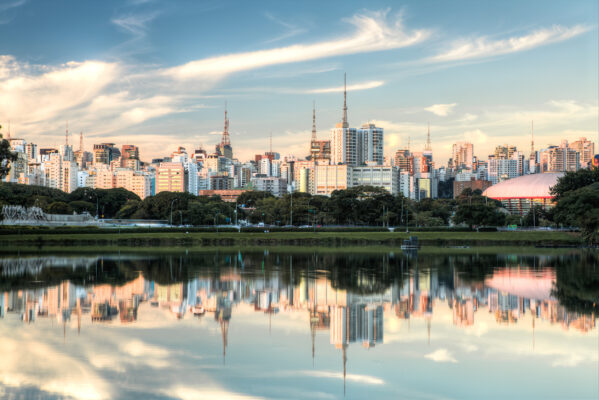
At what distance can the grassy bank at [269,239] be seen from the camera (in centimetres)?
6600

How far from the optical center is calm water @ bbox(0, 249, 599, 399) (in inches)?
515

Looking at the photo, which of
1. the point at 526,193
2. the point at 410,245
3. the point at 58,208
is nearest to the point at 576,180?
the point at 410,245

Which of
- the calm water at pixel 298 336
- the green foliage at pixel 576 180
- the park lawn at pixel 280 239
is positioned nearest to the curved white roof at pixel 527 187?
the green foliage at pixel 576 180

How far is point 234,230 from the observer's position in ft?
255

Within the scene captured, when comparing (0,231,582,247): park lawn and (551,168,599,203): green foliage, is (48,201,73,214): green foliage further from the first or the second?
(551,168,599,203): green foliage

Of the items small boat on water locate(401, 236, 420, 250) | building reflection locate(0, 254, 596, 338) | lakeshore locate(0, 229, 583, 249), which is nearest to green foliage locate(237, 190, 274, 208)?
lakeshore locate(0, 229, 583, 249)

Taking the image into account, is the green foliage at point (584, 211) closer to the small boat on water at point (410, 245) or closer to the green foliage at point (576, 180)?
the small boat on water at point (410, 245)

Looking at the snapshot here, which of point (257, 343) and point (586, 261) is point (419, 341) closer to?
point (257, 343)

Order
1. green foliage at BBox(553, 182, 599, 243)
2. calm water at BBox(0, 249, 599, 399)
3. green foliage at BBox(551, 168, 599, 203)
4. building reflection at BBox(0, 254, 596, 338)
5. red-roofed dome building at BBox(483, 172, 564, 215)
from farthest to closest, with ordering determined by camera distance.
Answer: red-roofed dome building at BBox(483, 172, 564, 215), green foliage at BBox(551, 168, 599, 203), green foliage at BBox(553, 182, 599, 243), building reflection at BBox(0, 254, 596, 338), calm water at BBox(0, 249, 599, 399)

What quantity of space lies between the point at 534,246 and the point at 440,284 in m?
40.3

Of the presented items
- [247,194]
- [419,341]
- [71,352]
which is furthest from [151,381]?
[247,194]

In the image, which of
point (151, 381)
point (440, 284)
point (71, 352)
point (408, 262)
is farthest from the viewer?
point (408, 262)

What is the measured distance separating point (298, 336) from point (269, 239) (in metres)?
51.8

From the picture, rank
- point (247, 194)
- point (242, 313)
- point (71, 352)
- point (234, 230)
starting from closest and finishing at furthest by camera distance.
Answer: point (71, 352) < point (242, 313) < point (234, 230) < point (247, 194)
